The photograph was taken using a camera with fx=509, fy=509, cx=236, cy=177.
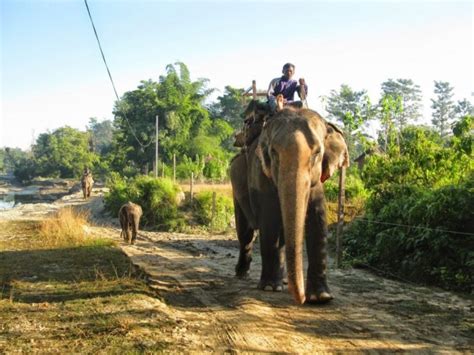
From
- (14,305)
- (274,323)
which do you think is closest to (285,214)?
(274,323)

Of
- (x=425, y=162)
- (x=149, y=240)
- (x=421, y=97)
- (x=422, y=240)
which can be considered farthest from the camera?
(x=421, y=97)

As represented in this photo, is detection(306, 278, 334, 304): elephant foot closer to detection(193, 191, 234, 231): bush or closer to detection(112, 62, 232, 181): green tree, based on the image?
detection(193, 191, 234, 231): bush

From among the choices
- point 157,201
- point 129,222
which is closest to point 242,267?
point 129,222

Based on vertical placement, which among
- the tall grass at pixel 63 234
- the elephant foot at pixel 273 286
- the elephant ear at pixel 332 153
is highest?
the elephant ear at pixel 332 153

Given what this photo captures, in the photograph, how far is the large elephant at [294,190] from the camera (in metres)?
5.30

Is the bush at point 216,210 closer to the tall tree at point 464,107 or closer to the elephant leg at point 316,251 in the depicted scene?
the elephant leg at point 316,251

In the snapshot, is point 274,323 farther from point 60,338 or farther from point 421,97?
point 421,97

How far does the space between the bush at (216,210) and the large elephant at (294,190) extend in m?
14.8

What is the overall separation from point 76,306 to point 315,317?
2783 millimetres

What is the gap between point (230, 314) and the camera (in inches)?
227

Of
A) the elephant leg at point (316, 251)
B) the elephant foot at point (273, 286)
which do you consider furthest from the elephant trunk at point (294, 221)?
the elephant foot at point (273, 286)

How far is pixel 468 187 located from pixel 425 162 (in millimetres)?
2971

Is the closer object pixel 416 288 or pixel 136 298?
pixel 136 298

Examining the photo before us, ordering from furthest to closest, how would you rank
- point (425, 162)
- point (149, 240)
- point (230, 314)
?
point (149, 240)
point (425, 162)
point (230, 314)
